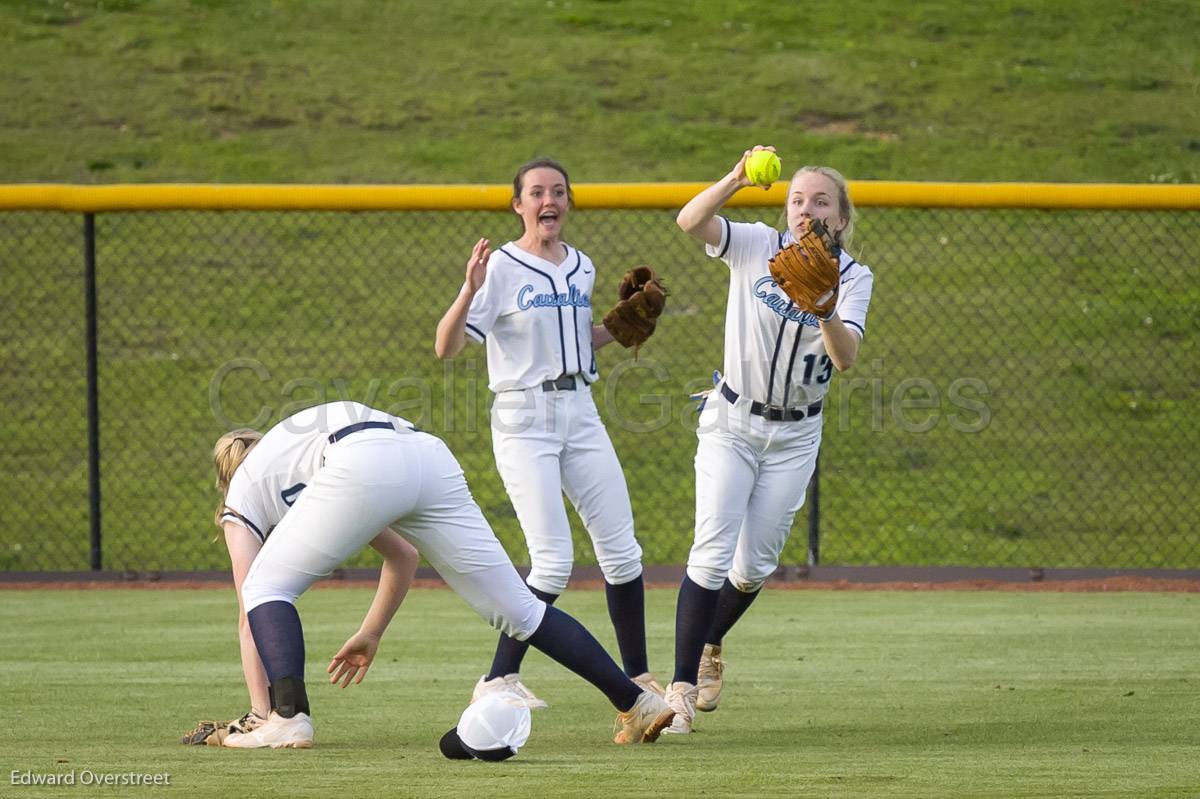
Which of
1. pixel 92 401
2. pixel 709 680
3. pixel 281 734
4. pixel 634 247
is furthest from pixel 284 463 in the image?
pixel 634 247

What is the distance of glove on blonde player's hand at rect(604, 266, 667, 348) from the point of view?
203 inches

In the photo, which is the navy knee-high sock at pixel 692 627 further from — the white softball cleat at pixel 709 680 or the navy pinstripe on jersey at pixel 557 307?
the navy pinstripe on jersey at pixel 557 307

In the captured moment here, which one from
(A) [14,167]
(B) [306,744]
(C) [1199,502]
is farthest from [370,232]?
(B) [306,744]

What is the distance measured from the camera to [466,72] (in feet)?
60.5

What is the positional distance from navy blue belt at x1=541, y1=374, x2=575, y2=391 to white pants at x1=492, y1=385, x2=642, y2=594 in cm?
2

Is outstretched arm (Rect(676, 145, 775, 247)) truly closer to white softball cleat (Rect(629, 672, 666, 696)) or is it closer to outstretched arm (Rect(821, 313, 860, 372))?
outstretched arm (Rect(821, 313, 860, 372))

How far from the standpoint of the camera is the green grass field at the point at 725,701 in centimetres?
348

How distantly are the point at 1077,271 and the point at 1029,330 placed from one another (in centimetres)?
129

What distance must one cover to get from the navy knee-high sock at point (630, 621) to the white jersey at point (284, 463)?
115cm

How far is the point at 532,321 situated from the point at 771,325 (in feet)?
2.53

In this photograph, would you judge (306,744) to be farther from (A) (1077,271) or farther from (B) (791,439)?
(A) (1077,271)

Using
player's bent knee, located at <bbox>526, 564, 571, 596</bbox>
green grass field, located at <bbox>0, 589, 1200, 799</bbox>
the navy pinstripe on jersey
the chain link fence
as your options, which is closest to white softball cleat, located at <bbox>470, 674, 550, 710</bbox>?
green grass field, located at <bbox>0, 589, 1200, 799</bbox>

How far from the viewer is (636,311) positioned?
5168 mm

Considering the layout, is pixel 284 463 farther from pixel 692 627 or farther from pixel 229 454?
pixel 692 627
